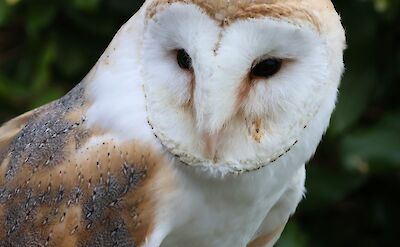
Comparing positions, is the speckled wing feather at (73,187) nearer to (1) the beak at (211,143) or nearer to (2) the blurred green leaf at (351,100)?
(1) the beak at (211,143)

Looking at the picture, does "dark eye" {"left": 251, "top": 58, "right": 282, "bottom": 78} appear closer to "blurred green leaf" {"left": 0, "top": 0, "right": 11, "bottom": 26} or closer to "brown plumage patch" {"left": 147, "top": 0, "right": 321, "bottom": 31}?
"brown plumage patch" {"left": 147, "top": 0, "right": 321, "bottom": 31}

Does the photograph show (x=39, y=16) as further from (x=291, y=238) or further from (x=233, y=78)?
(x=233, y=78)

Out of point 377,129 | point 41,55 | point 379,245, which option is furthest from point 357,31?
point 41,55

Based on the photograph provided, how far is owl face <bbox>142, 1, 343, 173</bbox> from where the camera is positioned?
1082 mm

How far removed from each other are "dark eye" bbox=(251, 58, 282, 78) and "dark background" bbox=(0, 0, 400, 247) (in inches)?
40.5

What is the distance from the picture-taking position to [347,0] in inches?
→ 86.9

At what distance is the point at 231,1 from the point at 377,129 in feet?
3.73

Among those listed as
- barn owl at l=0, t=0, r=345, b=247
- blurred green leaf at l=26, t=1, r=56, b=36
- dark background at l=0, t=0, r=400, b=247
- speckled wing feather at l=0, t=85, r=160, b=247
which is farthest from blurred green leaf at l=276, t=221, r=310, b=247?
speckled wing feather at l=0, t=85, r=160, b=247

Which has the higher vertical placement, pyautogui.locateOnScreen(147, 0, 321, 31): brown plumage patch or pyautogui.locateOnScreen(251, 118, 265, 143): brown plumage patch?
pyautogui.locateOnScreen(147, 0, 321, 31): brown plumage patch

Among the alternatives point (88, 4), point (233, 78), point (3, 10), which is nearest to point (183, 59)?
point (233, 78)

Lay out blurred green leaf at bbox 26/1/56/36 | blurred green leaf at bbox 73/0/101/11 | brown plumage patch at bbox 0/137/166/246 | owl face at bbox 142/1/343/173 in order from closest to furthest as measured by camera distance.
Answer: owl face at bbox 142/1/343/173 < brown plumage patch at bbox 0/137/166/246 < blurred green leaf at bbox 73/0/101/11 < blurred green leaf at bbox 26/1/56/36

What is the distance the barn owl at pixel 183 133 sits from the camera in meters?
1.09

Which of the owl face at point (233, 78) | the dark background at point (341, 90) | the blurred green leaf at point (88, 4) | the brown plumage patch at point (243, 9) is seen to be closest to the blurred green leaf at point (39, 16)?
the dark background at point (341, 90)

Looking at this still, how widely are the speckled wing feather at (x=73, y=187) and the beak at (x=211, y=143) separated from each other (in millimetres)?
124
